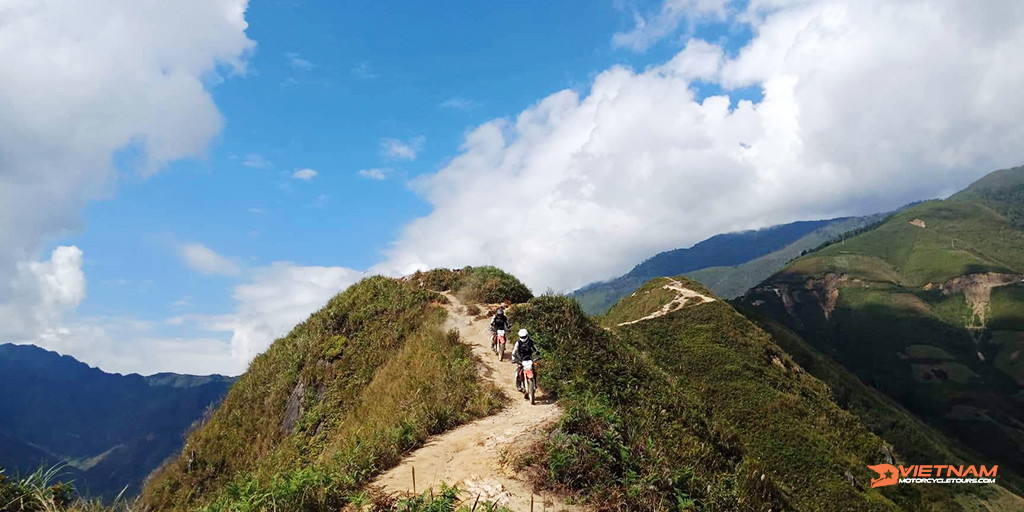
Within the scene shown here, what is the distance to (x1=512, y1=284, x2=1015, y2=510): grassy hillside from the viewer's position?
37.4 ft

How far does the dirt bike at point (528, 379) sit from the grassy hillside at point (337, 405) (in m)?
1.14

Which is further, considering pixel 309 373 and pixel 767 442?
pixel 767 442

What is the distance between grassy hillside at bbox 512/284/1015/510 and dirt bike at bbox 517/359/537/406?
86 cm

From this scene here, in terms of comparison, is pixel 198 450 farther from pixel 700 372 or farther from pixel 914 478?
pixel 914 478

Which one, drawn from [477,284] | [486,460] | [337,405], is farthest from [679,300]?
[486,460]

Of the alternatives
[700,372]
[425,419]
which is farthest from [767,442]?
[425,419]

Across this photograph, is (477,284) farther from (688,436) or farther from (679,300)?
(679,300)

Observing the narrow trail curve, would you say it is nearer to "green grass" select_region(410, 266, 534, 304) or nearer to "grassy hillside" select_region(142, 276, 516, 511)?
"grassy hillside" select_region(142, 276, 516, 511)

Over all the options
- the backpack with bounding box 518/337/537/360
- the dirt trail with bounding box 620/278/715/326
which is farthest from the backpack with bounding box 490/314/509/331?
the dirt trail with bounding box 620/278/715/326

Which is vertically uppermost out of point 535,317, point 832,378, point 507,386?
point 535,317

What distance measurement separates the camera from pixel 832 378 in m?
98.2

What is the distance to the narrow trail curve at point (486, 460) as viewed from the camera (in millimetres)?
10430

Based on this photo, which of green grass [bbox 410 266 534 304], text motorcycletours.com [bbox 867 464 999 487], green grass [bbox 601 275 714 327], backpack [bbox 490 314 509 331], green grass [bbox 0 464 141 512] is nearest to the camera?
green grass [bbox 0 464 141 512]

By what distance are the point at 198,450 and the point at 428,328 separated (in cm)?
1262
